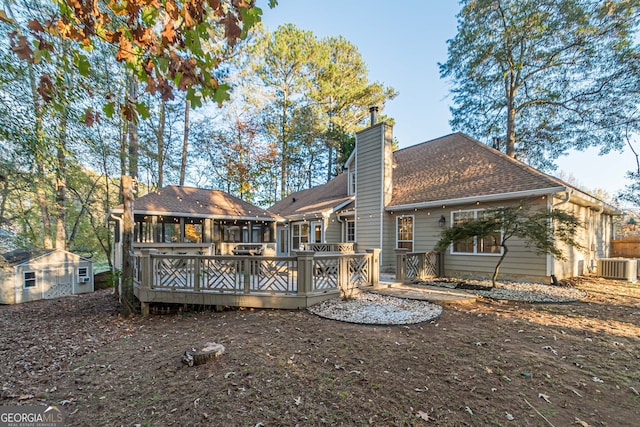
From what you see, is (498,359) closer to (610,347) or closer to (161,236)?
(610,347)

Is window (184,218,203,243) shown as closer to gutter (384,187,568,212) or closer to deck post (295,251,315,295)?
deck post (295,251,315,295)

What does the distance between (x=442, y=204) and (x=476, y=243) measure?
64.9 inches

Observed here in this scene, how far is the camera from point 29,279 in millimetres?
12008

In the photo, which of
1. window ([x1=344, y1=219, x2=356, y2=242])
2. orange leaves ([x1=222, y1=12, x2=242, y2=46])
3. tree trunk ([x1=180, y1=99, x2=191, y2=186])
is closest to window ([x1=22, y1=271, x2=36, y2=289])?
tree trunk ([x1=180, y1=99, x2=191, y2=186])

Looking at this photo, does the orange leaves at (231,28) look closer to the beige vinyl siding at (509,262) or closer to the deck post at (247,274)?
the deck post at (247,274)

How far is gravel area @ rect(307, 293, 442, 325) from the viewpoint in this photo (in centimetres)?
520

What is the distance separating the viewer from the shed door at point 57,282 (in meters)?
12.4

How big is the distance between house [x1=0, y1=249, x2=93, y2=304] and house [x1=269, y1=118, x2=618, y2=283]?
33.0 ft

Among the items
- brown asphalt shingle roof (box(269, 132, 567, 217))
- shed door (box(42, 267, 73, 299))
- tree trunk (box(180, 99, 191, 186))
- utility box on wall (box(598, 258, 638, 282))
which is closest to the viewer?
brown asphalt shingle roof (box(269, 132, 567, 217))

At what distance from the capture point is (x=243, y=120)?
20.8 m

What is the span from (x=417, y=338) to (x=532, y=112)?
16.9 m

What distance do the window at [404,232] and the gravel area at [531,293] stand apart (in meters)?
2.97

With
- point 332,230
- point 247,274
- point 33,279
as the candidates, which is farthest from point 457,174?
point 33,279

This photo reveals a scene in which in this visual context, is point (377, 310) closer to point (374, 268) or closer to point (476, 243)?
point (374, 268)
